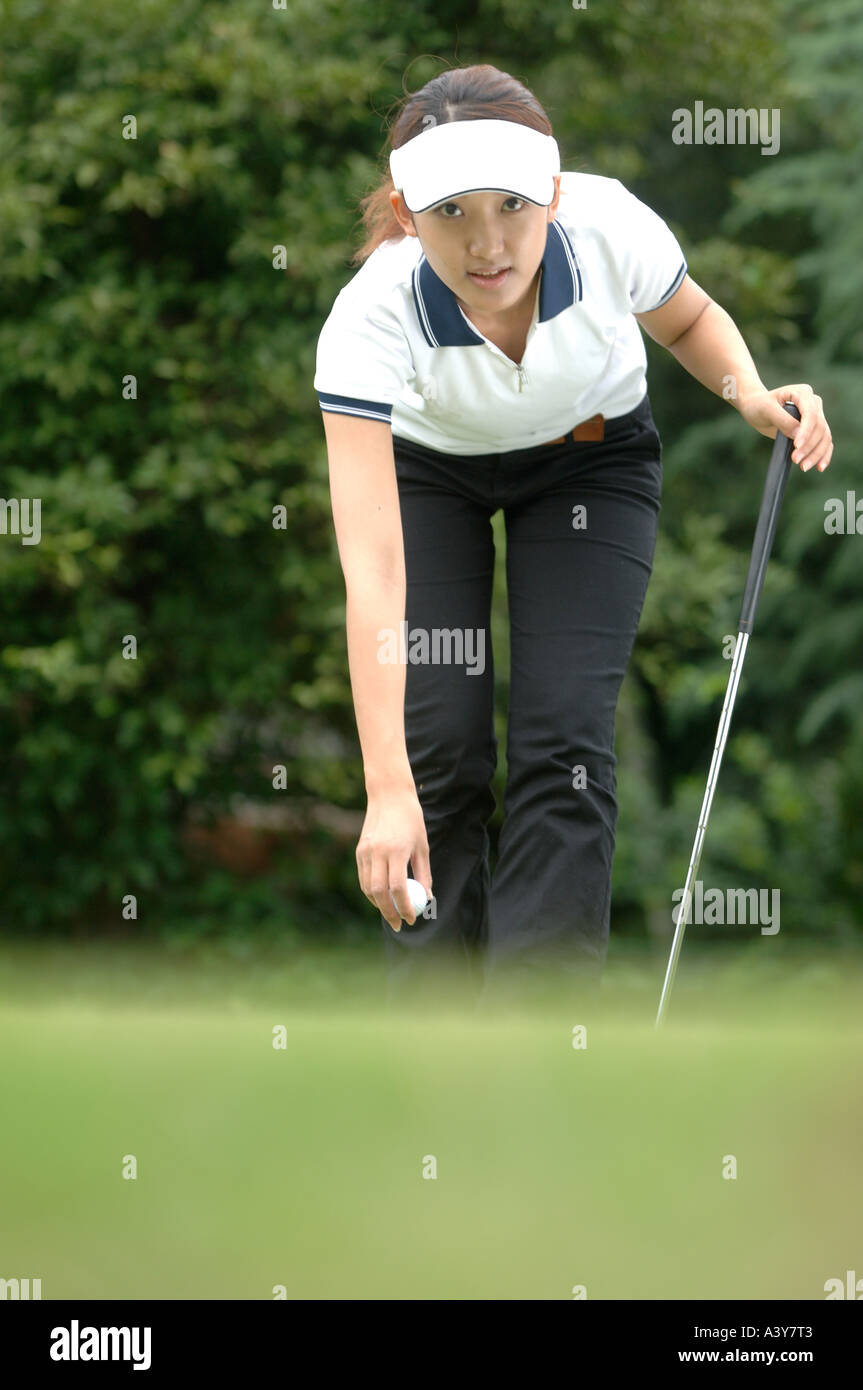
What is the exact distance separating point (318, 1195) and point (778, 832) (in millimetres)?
6101

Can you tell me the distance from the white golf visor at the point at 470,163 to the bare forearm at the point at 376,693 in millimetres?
598

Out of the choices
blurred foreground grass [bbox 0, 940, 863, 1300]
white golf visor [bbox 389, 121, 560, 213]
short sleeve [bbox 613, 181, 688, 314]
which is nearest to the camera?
blurred foreground grass [bbox 0, 940, 863, 1300]

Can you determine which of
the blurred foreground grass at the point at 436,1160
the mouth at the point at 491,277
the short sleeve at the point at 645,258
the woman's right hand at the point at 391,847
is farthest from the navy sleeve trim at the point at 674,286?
the blurred foreground grass at the point at 436,1160

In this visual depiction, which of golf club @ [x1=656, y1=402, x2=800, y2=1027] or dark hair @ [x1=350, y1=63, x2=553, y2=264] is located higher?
dark hair @ [x1=350, y1=63, x2=553, y2=264]

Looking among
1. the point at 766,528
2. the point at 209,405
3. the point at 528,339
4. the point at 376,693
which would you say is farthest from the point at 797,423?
the point at 209,405

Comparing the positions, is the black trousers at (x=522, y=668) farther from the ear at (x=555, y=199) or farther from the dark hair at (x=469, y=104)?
the dark hair at (x=469, y=104)

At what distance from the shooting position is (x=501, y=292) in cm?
263

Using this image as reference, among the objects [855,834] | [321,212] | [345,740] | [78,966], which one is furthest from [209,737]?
[855,834]

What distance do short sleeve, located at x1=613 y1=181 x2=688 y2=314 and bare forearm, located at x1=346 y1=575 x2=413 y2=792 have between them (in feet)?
2.44

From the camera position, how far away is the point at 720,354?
9.98 feet

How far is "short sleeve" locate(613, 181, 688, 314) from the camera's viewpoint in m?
2.86

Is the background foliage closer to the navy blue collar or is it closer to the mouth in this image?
the navy blue collar

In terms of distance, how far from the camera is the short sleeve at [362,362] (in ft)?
8.71

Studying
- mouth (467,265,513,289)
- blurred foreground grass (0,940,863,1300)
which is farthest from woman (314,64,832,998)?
blurred foreground grass (0,940,863,1300)
